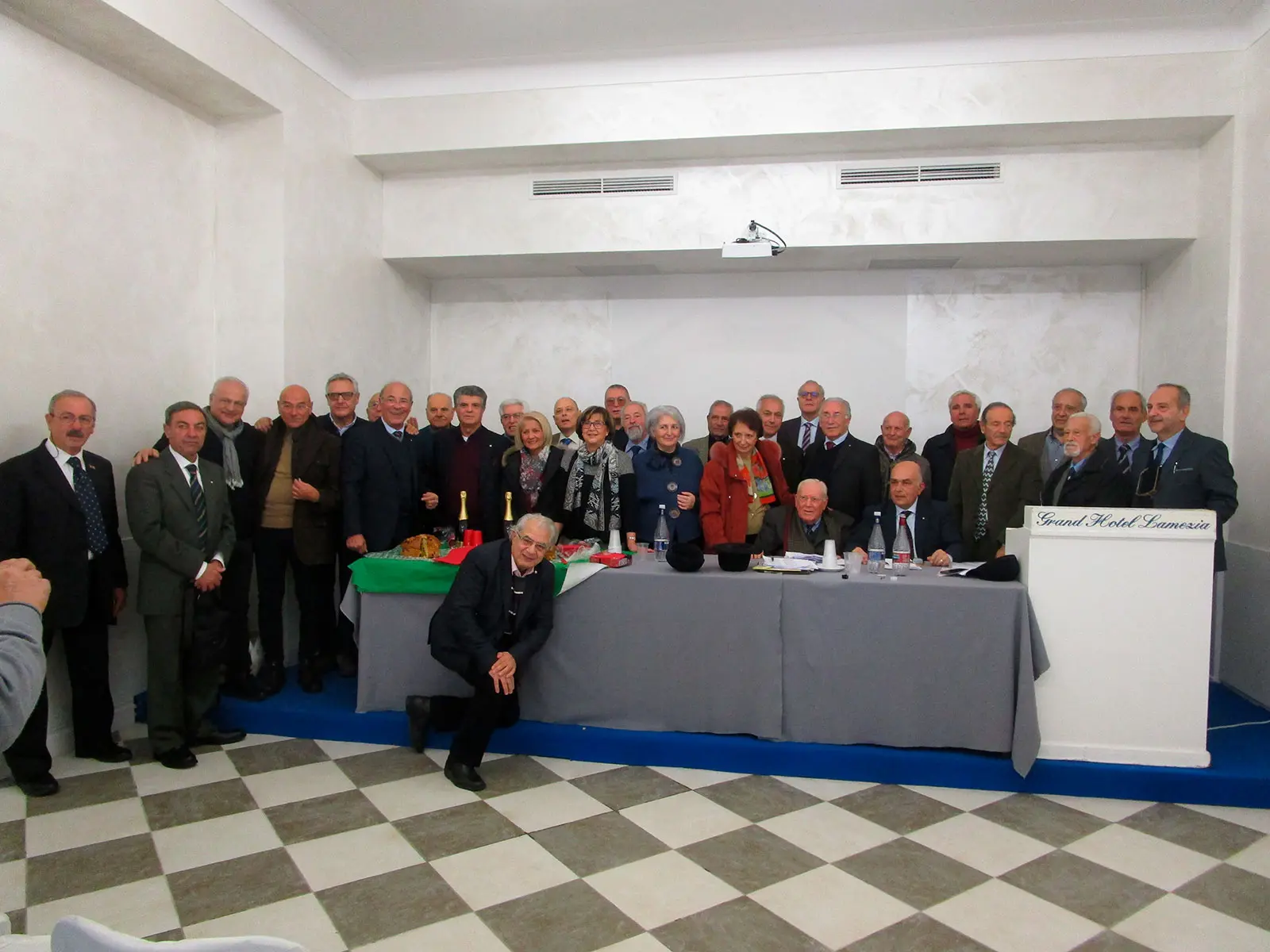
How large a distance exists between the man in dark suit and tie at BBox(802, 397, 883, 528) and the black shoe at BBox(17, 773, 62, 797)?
375 cm

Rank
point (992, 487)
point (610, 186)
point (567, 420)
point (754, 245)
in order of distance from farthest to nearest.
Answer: point (610, 186) → point (754, 245) → point (567, 420) → point (992, 487)

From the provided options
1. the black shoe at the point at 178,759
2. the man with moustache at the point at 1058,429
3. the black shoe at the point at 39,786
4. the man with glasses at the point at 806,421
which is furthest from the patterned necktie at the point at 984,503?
the black shoe at the point at 39,786

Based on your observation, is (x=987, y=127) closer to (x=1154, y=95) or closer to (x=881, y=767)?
(x=1154, y=95)

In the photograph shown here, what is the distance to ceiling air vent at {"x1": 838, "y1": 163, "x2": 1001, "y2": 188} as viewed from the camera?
18.3 feet

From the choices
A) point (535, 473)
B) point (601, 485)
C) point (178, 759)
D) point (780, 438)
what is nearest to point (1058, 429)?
point (780, 438)

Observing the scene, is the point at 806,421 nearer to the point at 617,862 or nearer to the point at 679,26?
the point at 679,26

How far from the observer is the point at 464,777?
138 inches

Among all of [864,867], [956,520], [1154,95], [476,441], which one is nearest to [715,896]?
[864,867]

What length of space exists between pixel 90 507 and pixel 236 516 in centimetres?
70

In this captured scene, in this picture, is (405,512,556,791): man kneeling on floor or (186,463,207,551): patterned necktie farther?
(186,463,207,551): patterned necktie

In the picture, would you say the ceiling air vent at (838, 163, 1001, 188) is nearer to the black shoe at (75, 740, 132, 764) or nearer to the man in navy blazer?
the man in navy blazer

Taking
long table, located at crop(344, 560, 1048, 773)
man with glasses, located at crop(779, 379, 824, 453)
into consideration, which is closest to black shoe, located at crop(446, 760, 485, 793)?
long table, located at crop(344, 560, 1048, 773)

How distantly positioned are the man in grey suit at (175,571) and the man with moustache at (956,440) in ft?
13.3

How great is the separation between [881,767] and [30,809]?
3422 millimetres
